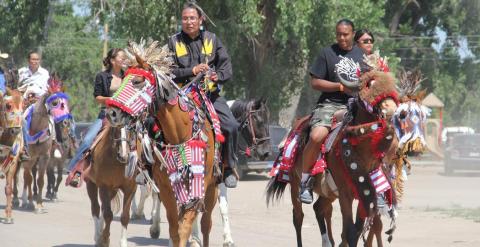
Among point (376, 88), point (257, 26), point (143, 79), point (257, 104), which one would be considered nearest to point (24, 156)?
point (257, 104)

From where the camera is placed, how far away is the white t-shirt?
710 inches

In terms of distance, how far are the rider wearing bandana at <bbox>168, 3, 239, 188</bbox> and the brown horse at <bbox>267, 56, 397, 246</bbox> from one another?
1.08 metres

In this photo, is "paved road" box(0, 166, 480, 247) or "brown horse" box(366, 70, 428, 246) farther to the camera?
"paved road" box(0, 166, 480, 247)

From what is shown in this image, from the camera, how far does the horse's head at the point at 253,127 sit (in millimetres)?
15875

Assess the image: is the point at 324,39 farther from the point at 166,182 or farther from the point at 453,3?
the point at 166,182

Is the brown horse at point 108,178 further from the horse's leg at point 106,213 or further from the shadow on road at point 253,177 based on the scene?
the shadow on road at point 253,177

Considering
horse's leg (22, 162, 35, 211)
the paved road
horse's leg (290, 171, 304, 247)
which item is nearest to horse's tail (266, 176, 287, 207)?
horse's leg (290, 171, 304, 247)

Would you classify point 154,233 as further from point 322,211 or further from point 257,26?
point 257,26

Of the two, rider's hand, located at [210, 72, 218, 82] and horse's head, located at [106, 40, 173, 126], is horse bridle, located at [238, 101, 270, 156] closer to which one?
rider's hand, located at [210, 72, 218, 82]

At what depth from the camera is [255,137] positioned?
16.0m

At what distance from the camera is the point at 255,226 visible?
51.2 feet

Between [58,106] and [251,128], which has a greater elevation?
[58,106]

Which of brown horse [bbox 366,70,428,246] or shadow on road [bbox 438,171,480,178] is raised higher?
brown horse [bbox 366,70,428,246]

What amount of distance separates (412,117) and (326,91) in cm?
131
